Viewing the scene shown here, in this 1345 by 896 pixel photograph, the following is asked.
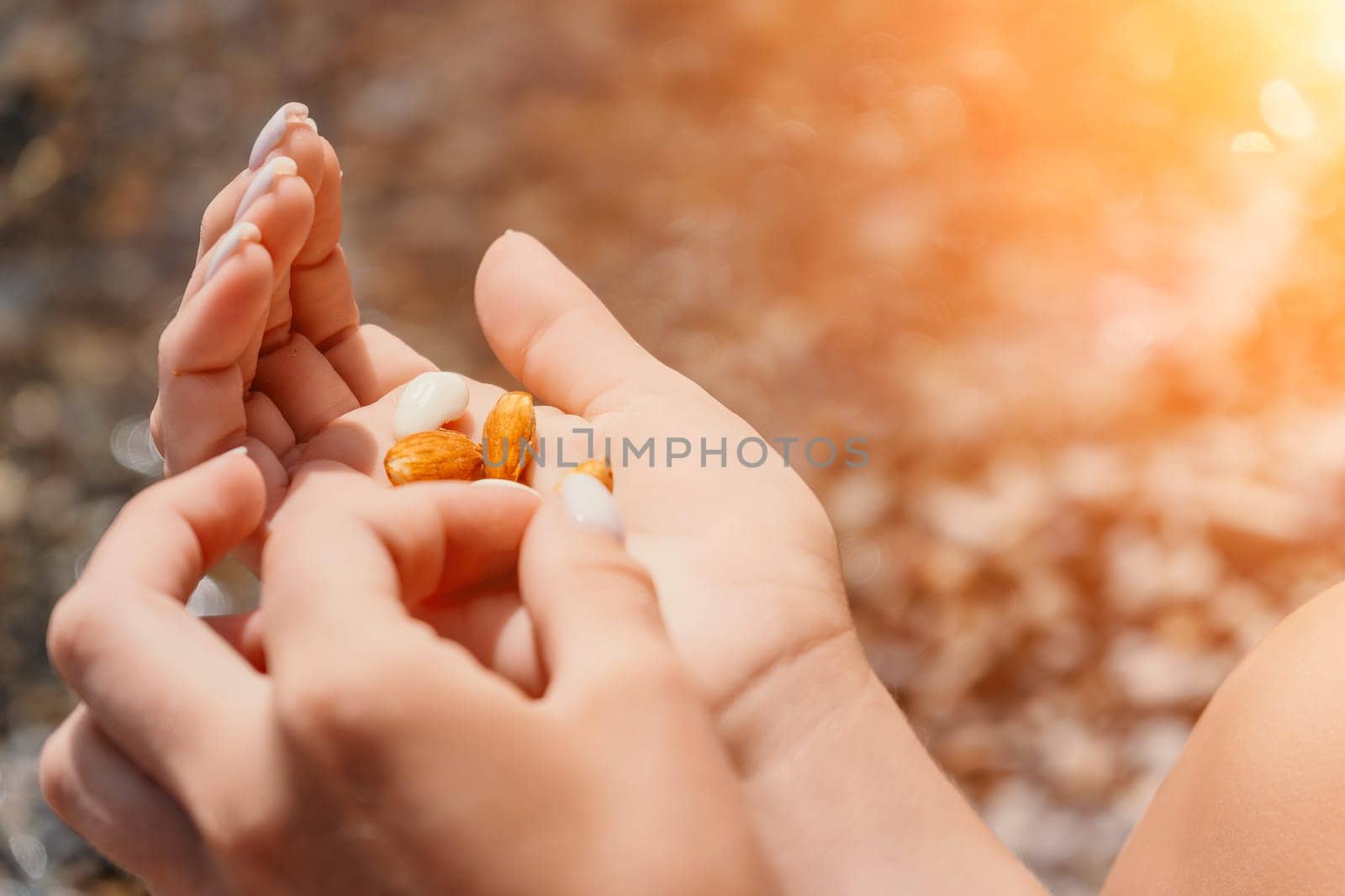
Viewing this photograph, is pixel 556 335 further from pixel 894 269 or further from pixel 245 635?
pixel 894 269

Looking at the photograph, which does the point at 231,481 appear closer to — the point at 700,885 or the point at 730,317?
the point at 700,885

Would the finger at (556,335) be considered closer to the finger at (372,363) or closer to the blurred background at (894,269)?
the finger at (372,363)

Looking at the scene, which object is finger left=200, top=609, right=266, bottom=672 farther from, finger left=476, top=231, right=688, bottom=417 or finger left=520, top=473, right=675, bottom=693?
finger left=476, top=231, right=688, bottom=417

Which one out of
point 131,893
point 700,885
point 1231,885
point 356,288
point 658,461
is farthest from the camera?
point 356,288

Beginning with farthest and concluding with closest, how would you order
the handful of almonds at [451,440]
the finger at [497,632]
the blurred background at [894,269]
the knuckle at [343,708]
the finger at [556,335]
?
the blurred background at [894,269] → the finger at [556,335] → the handful of almonds at [451,440] → the finger at [497,632] → the knuckle at [343,708]

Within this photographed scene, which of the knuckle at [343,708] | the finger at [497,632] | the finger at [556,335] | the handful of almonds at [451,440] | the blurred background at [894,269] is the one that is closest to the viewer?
the knuckle at [343,708]

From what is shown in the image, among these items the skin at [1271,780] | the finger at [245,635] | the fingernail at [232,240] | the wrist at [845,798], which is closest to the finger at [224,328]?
the fingernail at [232,240]

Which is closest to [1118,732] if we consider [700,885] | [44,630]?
[700,885]
